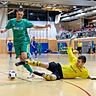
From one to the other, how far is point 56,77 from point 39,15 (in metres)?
33.4

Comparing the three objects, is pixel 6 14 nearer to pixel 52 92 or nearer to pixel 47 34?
pixel 47 34

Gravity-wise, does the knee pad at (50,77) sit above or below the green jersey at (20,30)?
below

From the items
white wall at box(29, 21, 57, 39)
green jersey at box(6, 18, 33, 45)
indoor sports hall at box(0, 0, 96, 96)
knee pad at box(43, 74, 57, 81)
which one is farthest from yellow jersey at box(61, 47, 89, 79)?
white wall at box(29, 21, 57, 39)

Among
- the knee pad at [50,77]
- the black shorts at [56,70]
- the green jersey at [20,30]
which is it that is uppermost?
the green jersey at [20,30]

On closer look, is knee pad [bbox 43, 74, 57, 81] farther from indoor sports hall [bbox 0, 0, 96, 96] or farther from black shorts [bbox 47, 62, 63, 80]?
black shorts [bbox 47, 62, 63, 80]

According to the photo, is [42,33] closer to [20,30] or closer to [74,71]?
[20,30]

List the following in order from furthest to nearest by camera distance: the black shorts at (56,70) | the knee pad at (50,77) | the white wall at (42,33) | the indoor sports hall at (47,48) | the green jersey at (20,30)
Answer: the white wall at (42,33)
the green jersey at (20,30)
the black shorts at (56,70)
the knee pad at (50,77)
the indoor sports hall at (47,48)

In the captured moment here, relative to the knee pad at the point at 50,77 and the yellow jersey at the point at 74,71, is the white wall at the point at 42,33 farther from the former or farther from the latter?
the knee pad at the point at 50,77

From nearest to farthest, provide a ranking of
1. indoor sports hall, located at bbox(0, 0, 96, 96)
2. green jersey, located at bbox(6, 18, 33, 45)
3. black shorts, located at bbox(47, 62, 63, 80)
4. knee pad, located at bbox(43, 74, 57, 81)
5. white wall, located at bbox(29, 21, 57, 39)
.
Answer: indoor sports hall, located at bbox(0, 0, 96, 96)
knee pad, located at bbox(43, 74, 57, 81)
black shorts, located at bbox(47, 62, 63, 80)
green jersey, located at bbox(6, 18, 33, 45)
white wall, located at bbox(29, 21, 57, 39)

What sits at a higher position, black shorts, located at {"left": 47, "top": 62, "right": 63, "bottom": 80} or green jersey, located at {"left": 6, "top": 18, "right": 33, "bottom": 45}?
green jersey, located at {"left": 6, "top": 18, "right": 33, "bottom": 45}

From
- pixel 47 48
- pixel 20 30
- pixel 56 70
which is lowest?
pixel 47 48

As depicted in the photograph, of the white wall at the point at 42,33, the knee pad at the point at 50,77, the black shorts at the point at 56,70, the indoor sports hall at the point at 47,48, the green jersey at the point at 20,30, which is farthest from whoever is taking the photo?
the white wall at the point at 42,33

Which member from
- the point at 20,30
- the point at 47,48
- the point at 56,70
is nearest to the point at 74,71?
the point at 56,70

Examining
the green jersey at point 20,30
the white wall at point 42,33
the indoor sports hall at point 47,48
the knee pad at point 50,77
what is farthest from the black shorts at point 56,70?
the white wall at point 42,33
